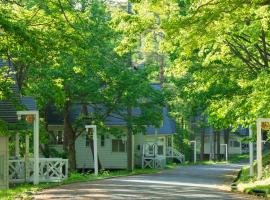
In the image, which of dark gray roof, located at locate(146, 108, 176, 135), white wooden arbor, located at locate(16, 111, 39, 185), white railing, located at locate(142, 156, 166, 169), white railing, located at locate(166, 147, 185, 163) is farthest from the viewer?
white railing, located at locate(166, 147, 185, 163)

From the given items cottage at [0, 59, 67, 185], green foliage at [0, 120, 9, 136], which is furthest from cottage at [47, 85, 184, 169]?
green foliage at [0, 120, 9, 136]

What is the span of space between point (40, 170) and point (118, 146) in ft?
65.1

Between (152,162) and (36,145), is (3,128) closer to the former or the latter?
(36,145)

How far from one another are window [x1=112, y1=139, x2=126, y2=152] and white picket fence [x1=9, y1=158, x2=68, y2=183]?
59.8 feet

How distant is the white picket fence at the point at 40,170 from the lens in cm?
2656

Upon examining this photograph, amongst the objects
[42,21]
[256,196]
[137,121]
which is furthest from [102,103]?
[256,196]

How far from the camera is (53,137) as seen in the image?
150 ft

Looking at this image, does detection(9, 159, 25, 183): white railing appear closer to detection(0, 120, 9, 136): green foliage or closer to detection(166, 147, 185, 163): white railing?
detection(0, 120, 9, 136): green foliage

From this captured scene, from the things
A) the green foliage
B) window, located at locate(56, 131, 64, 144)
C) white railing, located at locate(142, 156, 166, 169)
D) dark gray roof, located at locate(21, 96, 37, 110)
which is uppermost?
dark gray roof, located at locate(21, 96, 37, 110)

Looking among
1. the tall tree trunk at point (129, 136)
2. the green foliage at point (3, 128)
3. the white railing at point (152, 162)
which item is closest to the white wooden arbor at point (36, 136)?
the green foliage at point (3, 128)

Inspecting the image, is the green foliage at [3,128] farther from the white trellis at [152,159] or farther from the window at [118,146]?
the white trellis at [152,159]

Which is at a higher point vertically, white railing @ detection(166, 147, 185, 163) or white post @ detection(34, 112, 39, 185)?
white post @ detection(34, 112, 39, 185)

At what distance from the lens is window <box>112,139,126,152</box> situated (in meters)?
46.7

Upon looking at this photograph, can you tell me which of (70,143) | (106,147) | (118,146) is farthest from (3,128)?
(118,146)
